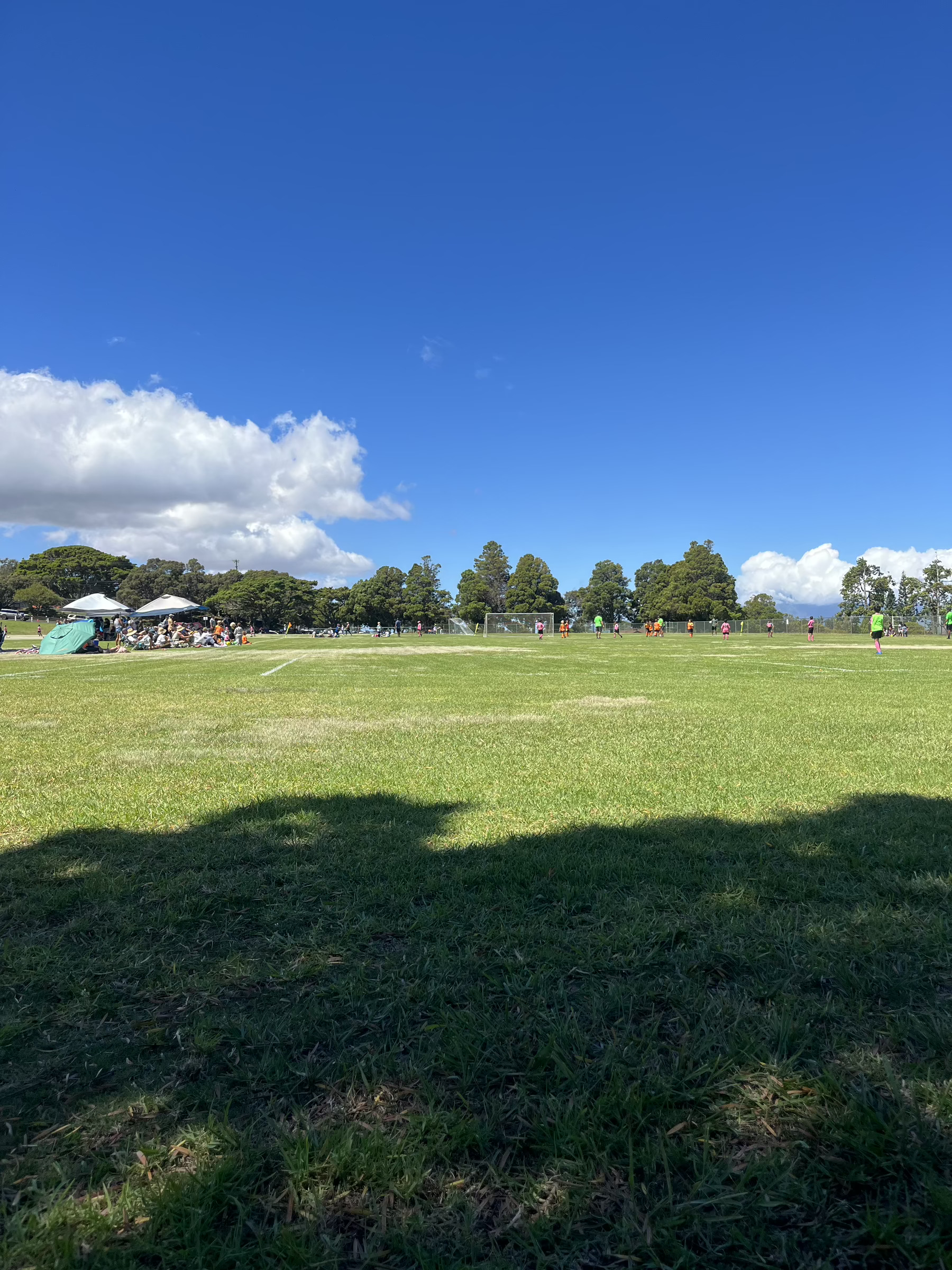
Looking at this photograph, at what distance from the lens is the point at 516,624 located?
7425 cm

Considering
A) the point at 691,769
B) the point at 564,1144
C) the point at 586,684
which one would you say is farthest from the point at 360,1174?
the point at 586,684

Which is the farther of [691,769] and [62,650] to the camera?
[62,650]

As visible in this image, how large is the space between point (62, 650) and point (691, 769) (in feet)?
100

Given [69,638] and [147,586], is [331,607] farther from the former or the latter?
[69,638]

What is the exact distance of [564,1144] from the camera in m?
1.76

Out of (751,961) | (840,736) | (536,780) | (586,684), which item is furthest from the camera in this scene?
(586,684)

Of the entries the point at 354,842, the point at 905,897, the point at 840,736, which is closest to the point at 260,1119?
the point at 354,842

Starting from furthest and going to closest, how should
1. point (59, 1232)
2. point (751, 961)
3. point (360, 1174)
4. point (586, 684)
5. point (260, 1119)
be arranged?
point (586, 684)
point (751, 961)
point (260, 1119)
point (360, 1174)
point (59, 1232)

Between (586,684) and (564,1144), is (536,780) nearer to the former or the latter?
(564,1144)

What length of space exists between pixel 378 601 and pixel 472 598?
14955 mm

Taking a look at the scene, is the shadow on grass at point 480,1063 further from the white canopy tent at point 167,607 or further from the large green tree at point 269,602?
the large green tree at point 269,602

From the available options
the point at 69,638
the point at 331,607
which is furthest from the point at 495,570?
the point at 69,638

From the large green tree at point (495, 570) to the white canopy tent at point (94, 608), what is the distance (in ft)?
238

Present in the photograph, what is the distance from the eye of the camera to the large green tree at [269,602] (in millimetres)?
105312
